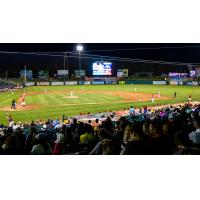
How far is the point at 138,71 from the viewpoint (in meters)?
97.4

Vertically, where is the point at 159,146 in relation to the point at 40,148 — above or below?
above

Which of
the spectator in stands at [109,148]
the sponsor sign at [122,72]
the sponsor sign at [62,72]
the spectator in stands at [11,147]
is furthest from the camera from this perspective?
the sponsor sign at [122,72]

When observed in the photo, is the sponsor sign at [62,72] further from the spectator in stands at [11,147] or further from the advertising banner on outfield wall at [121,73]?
the spectator in stands at [11,147]

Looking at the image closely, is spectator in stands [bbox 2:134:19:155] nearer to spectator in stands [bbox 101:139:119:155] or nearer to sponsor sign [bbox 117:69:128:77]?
spectator in stands [bbox 101:139:119:155]

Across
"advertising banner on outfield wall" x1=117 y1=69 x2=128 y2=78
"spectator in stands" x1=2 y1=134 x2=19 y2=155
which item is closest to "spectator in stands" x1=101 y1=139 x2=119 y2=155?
"spectator in stands" x1=2 y1=134 x2=19 y2=155

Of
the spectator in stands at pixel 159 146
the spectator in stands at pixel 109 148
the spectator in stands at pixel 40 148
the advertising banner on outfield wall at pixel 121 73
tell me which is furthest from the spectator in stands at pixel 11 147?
the advertising banner on outfield wall at pixel 121 73

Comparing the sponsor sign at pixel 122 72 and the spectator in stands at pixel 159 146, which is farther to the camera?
the sponsor sign at pixel 122 72

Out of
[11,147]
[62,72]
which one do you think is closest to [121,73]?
[62,72]

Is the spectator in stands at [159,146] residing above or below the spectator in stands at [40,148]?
above

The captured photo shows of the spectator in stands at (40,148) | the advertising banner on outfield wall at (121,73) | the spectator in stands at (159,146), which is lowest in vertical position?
the spectator in stands at (40,148)

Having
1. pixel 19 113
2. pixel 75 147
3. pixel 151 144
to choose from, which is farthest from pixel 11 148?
pixel 19 113

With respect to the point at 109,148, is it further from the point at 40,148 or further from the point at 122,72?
the point at 122,72

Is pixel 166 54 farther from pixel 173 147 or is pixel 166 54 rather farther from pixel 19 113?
pixel 173 147

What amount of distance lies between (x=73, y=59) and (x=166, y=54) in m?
25.6
